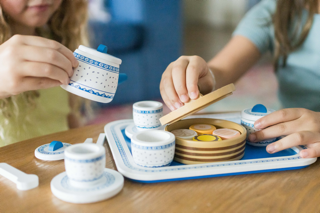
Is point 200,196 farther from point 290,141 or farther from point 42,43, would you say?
point 42,43

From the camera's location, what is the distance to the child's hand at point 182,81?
798 millimetres

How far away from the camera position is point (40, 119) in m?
1.29

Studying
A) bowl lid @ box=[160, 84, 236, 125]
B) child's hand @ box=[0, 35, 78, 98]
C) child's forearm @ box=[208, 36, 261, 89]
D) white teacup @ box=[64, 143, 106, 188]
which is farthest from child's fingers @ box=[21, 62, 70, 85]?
child's forearm @ box=[208, 36, 261, 89]

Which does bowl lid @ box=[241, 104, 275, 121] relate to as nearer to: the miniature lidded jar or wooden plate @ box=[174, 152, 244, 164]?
the miniature lidded jar

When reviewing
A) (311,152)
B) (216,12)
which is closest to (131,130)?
(311,152)

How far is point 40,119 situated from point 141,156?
2.72 feet

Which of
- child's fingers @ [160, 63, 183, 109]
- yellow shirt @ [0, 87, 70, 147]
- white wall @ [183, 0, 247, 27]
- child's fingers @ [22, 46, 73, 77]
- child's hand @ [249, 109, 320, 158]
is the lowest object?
yellow shirt @ [0, 87, 70, 147]

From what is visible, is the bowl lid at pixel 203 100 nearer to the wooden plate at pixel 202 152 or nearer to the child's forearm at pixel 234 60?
the wooden plate at pixel 202 152

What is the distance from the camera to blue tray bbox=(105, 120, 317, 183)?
0.61 m

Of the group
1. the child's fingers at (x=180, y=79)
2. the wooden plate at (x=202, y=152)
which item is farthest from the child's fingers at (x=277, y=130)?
the child's fingers at (x=180, y=79)

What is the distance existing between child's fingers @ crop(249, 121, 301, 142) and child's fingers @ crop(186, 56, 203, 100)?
205mm

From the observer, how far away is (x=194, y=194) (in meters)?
0.57

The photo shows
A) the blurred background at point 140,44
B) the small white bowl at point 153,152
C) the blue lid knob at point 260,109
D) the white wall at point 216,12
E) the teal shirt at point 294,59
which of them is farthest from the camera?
the white wall at point 216,12

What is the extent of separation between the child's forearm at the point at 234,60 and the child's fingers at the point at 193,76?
0.48m
